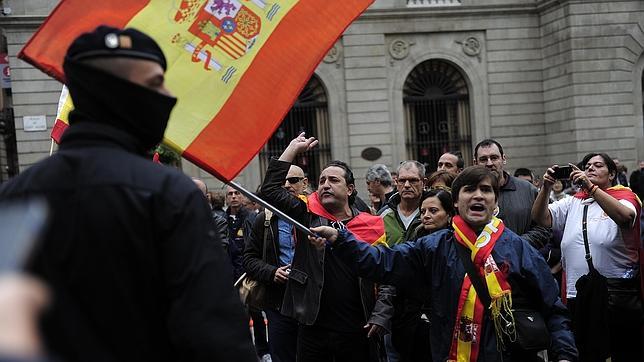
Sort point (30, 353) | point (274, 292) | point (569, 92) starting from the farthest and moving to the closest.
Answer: point (569, 92) < point (274, 292) < point (30, 353)

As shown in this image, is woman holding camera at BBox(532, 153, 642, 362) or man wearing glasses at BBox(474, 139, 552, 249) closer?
woman holding camera at BBox(532, 153, 642, 362)

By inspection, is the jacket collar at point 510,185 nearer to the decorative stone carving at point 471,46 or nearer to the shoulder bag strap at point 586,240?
the shoulder bag strap at point 586,240

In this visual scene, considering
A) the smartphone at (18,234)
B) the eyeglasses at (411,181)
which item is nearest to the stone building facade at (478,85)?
the eyeglasses at (411,181)

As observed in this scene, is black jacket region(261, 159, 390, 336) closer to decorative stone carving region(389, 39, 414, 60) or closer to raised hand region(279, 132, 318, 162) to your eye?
raised hand region(279, 132, 318, 162)

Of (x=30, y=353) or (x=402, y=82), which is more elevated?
(x=402, y=82)

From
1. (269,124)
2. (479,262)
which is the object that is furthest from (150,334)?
(479,262)

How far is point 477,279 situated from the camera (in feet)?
15.2

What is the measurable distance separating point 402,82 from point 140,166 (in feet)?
73.6

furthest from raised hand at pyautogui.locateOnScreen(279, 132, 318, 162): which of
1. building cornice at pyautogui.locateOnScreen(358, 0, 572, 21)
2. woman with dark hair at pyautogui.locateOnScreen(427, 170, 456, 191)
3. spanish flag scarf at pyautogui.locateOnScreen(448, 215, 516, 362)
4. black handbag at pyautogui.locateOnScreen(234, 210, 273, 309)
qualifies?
building cornice at pyautogui.locateOnScreen(358, 0, 572, 21)

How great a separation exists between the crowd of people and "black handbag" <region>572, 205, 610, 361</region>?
0.02 m

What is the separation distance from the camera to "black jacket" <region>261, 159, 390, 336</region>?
5.80 meters

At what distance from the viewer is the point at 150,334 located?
231cm

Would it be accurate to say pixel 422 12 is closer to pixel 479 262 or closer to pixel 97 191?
pixel 479 262

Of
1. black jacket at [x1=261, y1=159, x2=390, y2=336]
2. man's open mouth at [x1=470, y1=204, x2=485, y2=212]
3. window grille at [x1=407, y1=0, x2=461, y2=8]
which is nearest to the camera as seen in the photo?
man's open mouth at [x1=470, y1=204, x2=485, y2=212]
